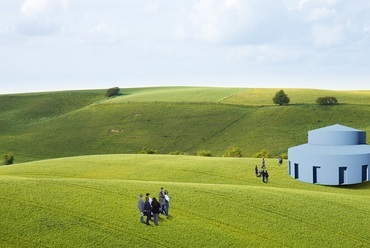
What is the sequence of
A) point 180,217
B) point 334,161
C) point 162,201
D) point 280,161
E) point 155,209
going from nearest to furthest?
point 155,209
point 162,201
point 180,217
point 334,161
point 280,161

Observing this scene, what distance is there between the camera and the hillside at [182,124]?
381ft

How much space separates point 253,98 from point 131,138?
44.6 m

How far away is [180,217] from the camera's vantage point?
38.2 metres

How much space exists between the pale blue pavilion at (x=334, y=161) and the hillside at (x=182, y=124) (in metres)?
41.8

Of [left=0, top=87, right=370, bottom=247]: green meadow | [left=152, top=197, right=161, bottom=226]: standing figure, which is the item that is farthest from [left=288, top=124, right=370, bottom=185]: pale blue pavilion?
[left=152, top=197, right=161, bottom=226]: standing figure

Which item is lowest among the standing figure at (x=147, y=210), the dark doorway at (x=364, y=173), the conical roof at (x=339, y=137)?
the dark doorway at (x=364, y=173)

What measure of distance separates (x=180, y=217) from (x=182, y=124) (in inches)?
3652

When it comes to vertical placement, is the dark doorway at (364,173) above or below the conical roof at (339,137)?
below

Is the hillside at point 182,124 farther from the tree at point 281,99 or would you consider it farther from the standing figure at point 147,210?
the standing figure at point 147,210

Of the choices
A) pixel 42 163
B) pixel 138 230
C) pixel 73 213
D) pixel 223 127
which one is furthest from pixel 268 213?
pixel 223 127

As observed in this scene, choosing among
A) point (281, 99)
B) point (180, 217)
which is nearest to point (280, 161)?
point (180, 217)

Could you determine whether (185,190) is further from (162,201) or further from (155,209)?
(155,209)

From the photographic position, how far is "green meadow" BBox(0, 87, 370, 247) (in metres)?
35.7

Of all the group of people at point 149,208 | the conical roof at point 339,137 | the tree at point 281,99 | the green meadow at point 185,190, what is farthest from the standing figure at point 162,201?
the tree at point 281,99
